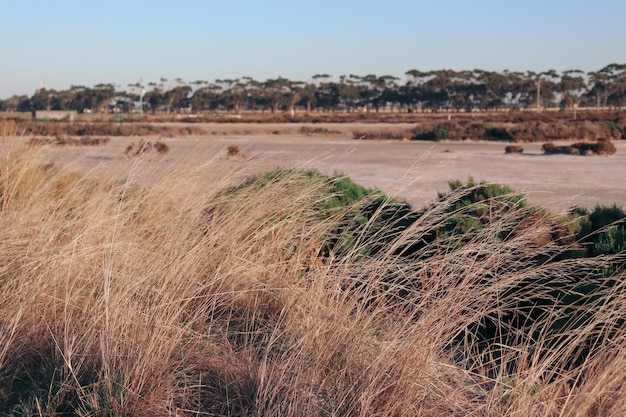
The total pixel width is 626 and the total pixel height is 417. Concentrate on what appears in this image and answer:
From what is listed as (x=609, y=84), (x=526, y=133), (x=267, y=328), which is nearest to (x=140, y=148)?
(x=267, y=328)

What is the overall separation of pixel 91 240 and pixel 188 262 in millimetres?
975

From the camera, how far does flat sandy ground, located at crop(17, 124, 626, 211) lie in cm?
715

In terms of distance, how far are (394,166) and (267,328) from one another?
2351cm

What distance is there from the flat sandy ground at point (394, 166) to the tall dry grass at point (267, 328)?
83 centimetres

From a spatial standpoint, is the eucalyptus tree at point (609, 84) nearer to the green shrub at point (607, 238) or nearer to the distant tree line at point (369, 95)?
the distant tree line at point (369, 95)

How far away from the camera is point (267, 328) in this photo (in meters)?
4.78

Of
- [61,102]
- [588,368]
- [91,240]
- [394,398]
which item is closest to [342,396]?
[394,398]

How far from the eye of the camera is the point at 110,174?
8.16m

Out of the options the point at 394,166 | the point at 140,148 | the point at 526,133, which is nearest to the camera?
the point at 140,148

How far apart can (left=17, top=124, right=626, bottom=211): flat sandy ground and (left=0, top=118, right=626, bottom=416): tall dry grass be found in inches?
32.7

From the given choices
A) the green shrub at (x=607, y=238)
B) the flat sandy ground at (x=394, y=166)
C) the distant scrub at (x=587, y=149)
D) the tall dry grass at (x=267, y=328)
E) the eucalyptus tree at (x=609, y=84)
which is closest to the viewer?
the tall dry grass at (x=267, y=328)

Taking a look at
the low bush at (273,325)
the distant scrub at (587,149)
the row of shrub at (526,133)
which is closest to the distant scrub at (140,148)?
the low bush at (273,325)

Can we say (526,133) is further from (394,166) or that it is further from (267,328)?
(267,328)

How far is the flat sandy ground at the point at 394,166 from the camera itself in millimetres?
7152
